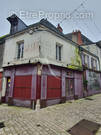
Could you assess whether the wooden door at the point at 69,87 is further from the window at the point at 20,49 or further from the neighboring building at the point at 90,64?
the window at the point at 20,49

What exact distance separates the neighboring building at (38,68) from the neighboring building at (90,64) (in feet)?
9.55

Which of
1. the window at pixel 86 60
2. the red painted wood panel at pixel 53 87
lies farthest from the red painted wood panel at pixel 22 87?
the window at pixel 86 60

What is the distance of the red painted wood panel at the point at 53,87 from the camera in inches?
266

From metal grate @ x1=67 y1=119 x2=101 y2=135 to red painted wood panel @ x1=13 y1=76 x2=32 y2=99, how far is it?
12.7ft

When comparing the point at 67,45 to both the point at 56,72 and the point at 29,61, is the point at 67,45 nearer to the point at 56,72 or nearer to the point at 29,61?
the point at 56,72

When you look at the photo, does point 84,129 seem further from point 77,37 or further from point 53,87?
point 77,37

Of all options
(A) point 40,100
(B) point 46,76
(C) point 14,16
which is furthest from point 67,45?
Result: (C) point 14,16

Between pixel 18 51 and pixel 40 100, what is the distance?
5.08m

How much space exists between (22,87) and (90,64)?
10541 millimetres

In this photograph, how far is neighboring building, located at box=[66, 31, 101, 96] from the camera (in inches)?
447

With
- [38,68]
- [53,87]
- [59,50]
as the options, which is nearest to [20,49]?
[38,68]

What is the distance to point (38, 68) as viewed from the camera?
6355 millimetres

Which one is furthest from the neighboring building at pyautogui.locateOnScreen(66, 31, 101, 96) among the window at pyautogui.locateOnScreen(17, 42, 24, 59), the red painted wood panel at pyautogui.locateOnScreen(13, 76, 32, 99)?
the window at pyautogui.locateOnScreen(17, 42, 24, 59)

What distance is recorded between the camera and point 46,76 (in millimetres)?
6656
